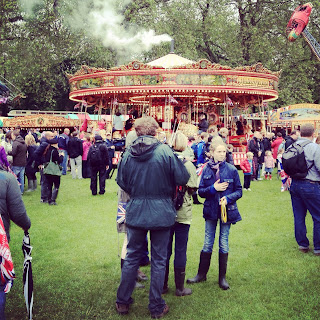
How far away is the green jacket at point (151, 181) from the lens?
376cm

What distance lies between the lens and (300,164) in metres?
5.65

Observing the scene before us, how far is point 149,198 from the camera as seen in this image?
3766 mm

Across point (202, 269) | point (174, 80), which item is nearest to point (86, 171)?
point (174, 80)

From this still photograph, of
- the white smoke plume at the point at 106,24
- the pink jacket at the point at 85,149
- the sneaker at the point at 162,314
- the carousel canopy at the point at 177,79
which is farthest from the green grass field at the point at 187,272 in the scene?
Answer: the white smoke plume at the point at 106,24

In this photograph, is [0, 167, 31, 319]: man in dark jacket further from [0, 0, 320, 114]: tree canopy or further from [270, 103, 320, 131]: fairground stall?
[0, 0, 320, 114]: tree canopy

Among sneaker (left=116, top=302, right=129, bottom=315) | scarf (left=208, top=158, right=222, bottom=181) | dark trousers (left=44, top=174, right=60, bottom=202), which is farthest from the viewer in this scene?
dark trousers (left=44, top=174, right=60, bottom=202)

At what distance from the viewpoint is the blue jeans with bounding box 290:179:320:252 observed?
5698mm

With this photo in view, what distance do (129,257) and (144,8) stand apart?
1010 inches

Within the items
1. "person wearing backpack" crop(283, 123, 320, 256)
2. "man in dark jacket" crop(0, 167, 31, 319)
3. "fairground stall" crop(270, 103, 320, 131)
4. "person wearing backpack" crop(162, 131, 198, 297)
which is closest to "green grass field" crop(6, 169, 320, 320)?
"person wearing backpack" crop(162, 131, 198, 297)

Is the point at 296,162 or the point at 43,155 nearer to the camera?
the point at 296,162

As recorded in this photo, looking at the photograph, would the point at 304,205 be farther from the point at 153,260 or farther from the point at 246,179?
the point at 246,179

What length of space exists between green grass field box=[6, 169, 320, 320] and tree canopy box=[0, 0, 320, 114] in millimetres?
18994

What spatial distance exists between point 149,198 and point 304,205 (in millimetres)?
3183

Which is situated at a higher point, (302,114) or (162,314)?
(302,114)
